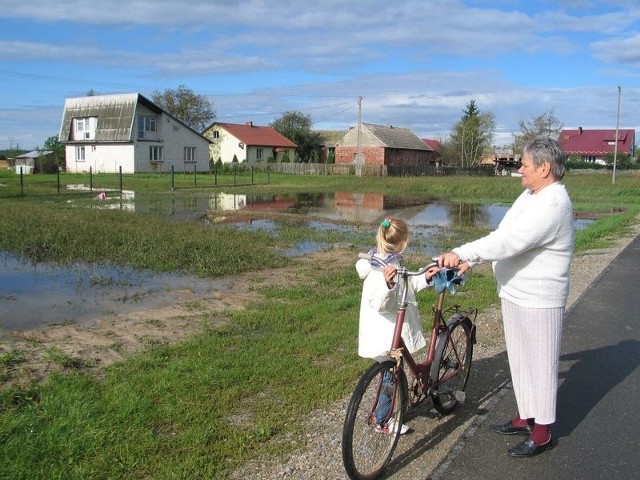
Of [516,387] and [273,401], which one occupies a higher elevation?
[516,387]

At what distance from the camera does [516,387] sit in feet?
13.8

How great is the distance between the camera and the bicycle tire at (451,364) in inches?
178

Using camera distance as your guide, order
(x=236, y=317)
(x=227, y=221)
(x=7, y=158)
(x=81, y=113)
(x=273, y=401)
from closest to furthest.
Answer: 1. (x=273, y=401)
2. (x=236, y=317)
3. (x=227, y=221)
4. (x=81, y=113)
5. (x=7, y=158)

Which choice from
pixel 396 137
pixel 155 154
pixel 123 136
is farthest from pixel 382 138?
pixel 123 136

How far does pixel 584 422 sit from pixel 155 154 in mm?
56832

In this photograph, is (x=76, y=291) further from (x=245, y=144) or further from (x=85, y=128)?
(x=245, y=144)

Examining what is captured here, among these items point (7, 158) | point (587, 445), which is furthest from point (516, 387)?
point (7, 158)

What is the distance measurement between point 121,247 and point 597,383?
1022 centimetres

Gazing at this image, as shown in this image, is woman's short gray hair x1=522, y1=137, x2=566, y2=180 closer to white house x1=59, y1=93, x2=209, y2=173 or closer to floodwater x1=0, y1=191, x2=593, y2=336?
floodwater x1=0, y1=191, x2=593, y2=336

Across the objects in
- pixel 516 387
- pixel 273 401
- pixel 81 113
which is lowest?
pixel 273 401

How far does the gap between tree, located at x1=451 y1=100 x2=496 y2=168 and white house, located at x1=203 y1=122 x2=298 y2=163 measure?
2258 cm

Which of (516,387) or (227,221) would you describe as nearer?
(516,387)

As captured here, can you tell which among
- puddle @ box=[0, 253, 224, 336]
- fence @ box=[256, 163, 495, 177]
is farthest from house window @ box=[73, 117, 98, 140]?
puddle @ box=[0, 253, 224, 336]

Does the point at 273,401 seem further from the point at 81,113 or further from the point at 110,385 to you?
the point at 81,113
